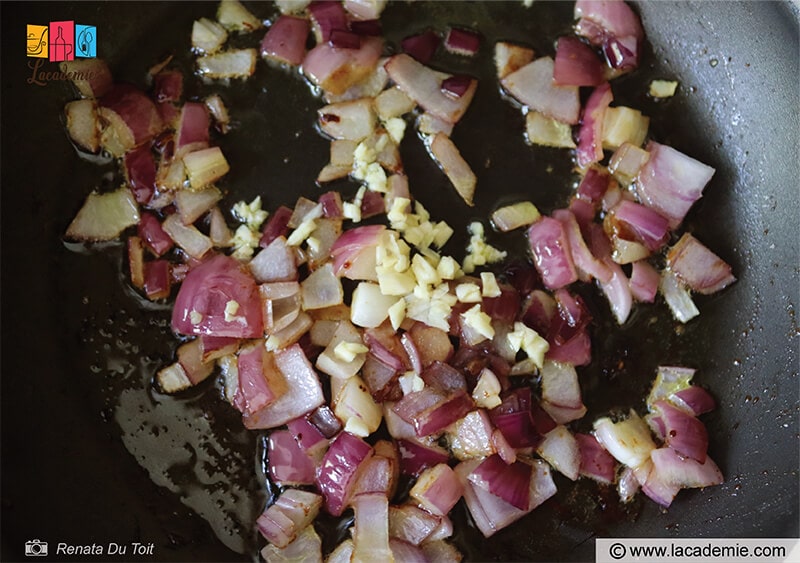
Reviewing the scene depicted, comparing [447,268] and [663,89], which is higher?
[663,89]

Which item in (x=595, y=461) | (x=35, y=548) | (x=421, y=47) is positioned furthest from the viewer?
(x=421, y=47)

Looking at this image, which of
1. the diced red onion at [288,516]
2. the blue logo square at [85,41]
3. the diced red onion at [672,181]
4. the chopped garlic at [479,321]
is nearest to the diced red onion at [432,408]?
the chopped garlic at [479,321]

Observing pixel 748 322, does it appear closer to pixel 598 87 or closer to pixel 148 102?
pixel 598 87

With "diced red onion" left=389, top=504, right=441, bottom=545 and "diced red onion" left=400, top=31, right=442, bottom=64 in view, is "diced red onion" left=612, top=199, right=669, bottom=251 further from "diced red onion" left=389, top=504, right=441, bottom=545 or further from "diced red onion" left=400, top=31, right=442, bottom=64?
"diced red onion" left=389, top=504, right=441, bottom=545

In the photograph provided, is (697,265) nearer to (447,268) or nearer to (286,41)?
(447,268)

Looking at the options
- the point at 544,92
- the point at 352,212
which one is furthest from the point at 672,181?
the point at 352,212

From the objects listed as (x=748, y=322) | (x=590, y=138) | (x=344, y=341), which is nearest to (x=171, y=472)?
(x=344, y=341)

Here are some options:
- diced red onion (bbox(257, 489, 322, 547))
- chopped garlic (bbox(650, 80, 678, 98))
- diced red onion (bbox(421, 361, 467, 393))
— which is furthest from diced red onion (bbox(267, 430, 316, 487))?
chopped garlic (bbox(650, 80, 678, 98))

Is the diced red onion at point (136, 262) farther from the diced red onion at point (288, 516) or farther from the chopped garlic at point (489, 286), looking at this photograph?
the chopped garlic at point (489, 286)
